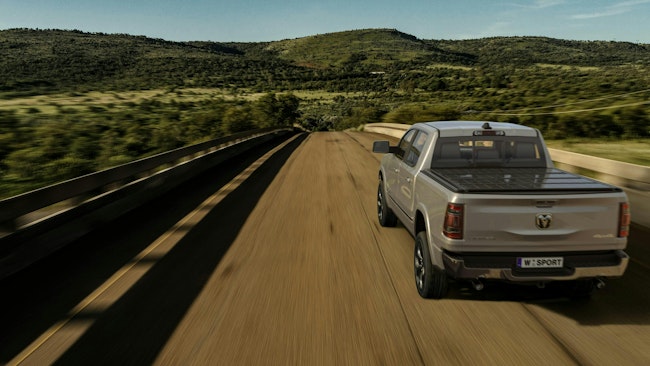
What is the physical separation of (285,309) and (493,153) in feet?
10.6

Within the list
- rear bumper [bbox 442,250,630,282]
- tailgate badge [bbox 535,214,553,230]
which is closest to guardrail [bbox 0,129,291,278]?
rear bumper [bbox 442,250,630,282]

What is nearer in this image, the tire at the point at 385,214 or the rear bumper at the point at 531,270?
the rear bumper at the point at 531,270

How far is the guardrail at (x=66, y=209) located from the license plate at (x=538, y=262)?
17.9 feet

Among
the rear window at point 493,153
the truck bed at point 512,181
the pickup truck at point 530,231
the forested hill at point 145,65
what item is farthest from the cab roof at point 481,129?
the forested hill at point 145,65

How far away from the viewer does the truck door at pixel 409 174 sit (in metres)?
5.84

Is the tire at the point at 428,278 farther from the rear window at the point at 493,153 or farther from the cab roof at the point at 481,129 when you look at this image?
the cab roof at the point at 481,129

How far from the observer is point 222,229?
7977 mm

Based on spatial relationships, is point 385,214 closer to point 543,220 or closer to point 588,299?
point 588,299

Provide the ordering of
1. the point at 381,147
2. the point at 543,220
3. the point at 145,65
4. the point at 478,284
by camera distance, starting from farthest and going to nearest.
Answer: the point at 145,65 < the point at 381,147 < the point at 478,284 < the point at 543,220

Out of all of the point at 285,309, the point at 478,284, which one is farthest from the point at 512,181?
the point at 285,309

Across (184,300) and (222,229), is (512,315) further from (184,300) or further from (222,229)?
(222,229)

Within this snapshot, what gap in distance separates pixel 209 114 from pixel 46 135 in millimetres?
19431

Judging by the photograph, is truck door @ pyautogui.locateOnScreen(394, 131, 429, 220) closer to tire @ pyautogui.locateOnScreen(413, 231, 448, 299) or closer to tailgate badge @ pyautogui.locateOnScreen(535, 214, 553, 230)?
tire @ pyautogui.locateOnScreen(413, 231, 448, 299)

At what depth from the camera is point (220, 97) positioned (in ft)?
257
